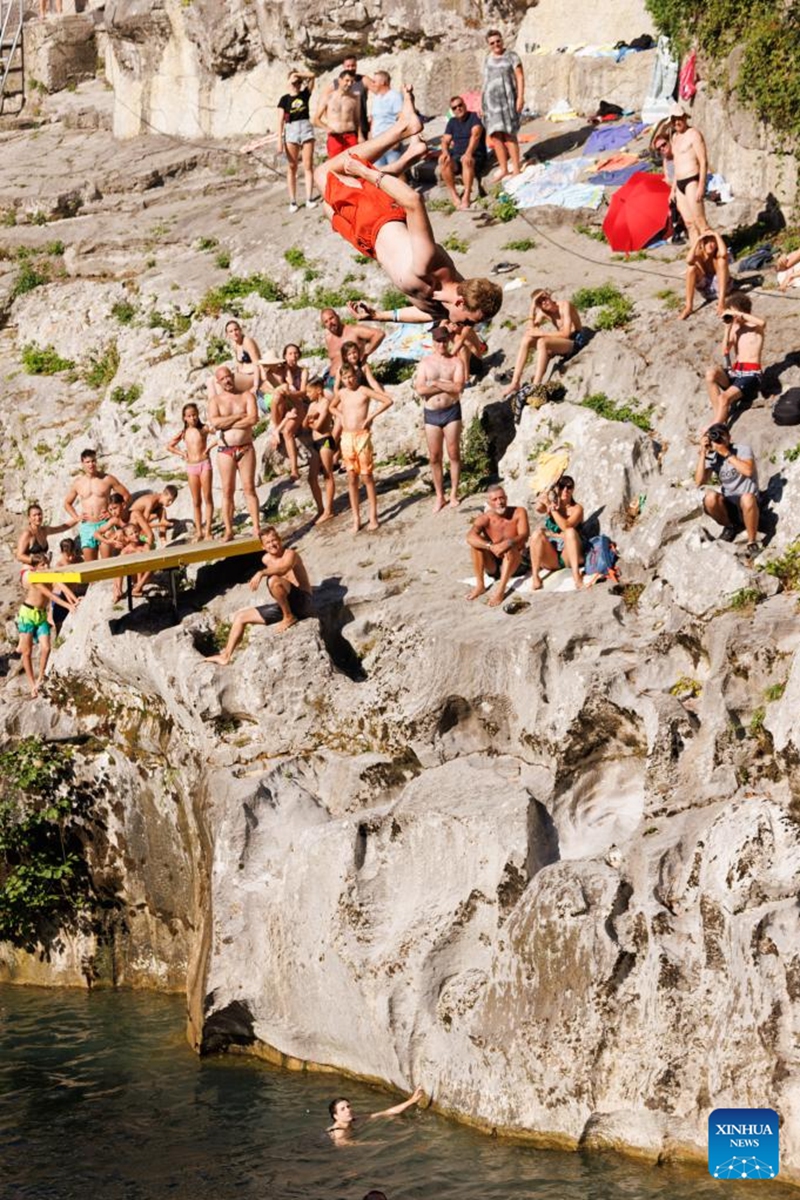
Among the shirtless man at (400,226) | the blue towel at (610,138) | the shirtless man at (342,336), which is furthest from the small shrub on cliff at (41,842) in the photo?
the blue towel at (610,138)

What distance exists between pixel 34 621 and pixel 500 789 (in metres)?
6.81

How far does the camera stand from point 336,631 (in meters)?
17.5

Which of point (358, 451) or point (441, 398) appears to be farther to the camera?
point (358, 451)

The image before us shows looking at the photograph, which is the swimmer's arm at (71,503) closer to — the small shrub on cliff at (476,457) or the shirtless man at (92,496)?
the shirtless man at (92,496)

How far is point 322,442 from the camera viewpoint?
64.1 ft

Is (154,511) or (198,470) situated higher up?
(198,470)

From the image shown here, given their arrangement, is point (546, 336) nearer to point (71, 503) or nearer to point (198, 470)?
point (198, 470)

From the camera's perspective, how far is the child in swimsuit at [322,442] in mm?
19250

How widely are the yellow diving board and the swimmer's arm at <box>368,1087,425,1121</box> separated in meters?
5.54

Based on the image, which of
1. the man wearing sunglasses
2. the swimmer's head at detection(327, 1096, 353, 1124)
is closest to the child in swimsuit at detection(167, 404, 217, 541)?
the man wearing sunglasses

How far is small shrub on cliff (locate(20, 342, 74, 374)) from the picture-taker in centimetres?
2516

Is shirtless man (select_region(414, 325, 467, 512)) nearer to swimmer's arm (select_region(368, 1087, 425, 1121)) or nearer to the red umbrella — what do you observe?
the red umbrella

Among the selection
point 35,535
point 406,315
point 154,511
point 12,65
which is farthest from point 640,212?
point 12,65

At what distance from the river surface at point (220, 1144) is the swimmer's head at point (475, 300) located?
5.83 metres
